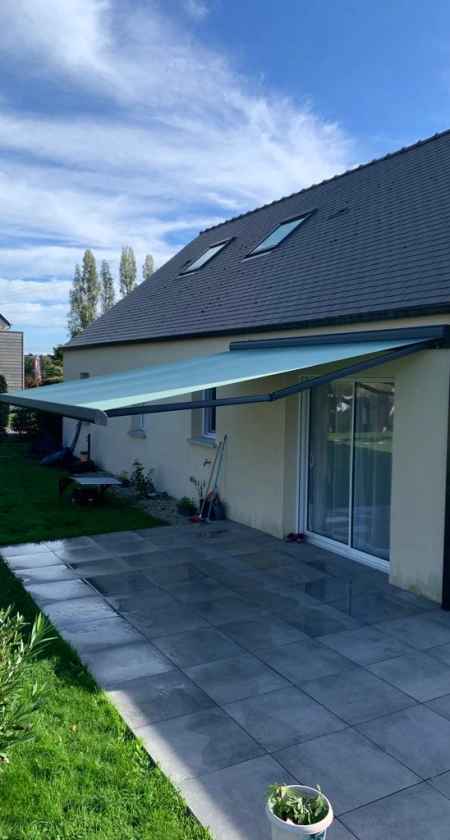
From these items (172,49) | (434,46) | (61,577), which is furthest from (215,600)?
(434,46)

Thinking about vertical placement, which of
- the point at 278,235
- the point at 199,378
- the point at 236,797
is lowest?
the point at 236,797

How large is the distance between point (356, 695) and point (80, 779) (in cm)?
295

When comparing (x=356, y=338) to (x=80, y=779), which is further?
(x=356, y=338)

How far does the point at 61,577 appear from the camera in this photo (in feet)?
34.0

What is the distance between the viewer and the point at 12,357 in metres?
45.2

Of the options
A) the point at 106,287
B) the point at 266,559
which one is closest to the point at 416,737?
the point at 266,559

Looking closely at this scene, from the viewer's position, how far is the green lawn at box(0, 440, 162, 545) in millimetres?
13308

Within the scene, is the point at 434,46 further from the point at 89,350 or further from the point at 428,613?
the point at 89,350

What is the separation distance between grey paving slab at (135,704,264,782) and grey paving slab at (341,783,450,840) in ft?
3.61

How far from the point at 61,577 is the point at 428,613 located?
19.2ft

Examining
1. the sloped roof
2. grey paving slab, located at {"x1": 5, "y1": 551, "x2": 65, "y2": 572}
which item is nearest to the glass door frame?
the sloped roof

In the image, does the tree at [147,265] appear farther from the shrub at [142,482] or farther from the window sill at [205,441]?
the window sill at [205,441]

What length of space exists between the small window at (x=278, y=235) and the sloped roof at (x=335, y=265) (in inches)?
14.5

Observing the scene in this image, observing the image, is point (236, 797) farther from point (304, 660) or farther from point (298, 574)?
point (298, 574)
